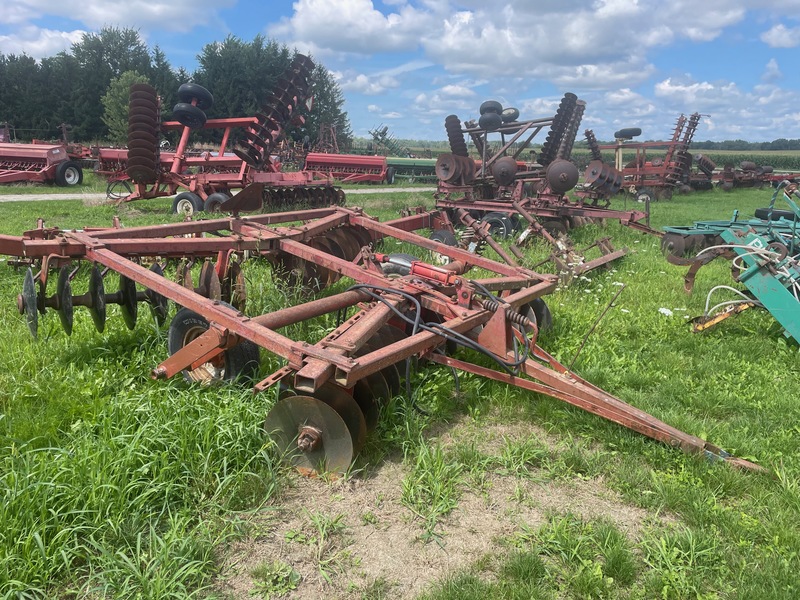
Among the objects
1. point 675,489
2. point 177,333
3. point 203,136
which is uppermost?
point 203,136

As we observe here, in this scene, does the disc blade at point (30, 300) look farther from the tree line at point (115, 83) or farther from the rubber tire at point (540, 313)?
the tree line at point (115, 83)

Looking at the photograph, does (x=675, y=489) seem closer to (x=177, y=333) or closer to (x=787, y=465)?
(x=787, y=465)

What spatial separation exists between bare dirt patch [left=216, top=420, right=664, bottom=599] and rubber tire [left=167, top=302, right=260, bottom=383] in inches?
33.6

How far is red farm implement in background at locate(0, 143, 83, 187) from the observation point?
17.1 m

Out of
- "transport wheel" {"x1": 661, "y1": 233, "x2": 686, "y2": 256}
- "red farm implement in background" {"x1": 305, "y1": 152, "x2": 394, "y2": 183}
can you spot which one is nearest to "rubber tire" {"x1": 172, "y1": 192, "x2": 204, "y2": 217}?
"transport wheel" {"x1": 661, "y1": 233, "x2": 686, "y2": 256}

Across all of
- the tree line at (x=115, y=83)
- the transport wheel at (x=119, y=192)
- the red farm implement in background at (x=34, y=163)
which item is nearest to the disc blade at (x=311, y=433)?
the transport wheel at (x=119, y=192)

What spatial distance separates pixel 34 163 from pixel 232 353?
59.0ft

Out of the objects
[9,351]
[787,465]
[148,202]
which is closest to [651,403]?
[787,465]

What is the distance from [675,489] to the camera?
2.63 metres

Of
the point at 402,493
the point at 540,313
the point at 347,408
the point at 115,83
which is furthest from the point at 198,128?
the point at 115,83

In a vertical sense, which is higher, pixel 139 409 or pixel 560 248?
pixel 560 248

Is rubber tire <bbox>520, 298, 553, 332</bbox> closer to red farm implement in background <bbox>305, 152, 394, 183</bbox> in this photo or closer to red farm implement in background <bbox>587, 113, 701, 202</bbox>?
red farm implement in background <bbox>587, 113, 701, 202</bbox>

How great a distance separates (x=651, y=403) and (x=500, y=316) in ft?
4.04

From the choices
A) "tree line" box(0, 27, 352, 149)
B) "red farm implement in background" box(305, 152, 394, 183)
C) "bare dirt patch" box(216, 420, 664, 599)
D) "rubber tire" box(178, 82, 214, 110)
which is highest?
"tree line" box(0, 27, 352, 149)
